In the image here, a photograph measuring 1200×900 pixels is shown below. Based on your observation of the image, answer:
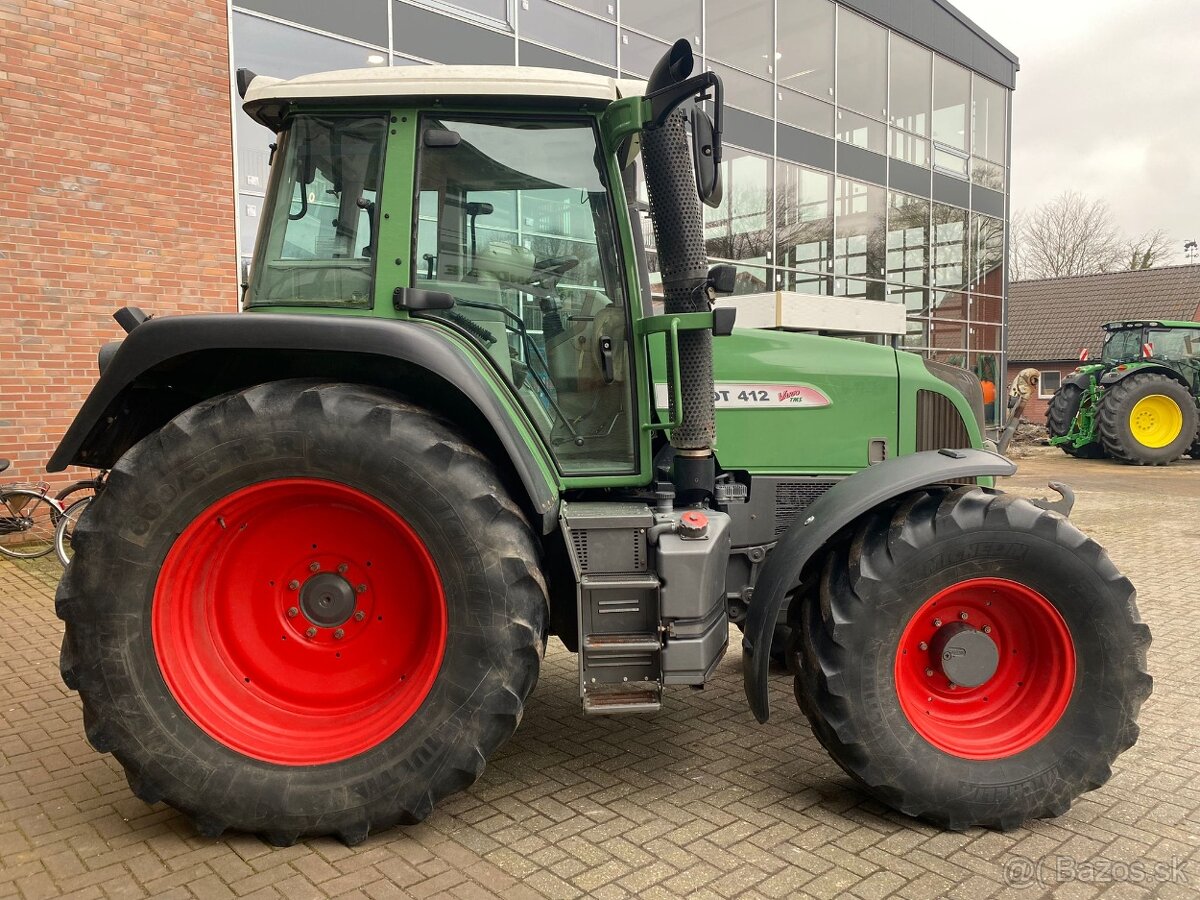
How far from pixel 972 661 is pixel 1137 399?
15059mm

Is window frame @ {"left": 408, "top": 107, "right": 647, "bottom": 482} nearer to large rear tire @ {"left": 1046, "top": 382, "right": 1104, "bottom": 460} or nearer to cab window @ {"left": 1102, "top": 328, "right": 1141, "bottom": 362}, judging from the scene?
large rear tire @ {"left": 1046, "top": 382, "right": 1104, "bottom": 460}

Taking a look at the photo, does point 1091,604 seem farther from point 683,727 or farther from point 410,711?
point 410,711

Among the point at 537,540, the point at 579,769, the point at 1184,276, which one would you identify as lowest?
the point at 579,769

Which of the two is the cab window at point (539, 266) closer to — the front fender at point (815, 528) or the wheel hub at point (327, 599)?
the front fender at point (815, 528)

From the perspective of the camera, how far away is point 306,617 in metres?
2.98

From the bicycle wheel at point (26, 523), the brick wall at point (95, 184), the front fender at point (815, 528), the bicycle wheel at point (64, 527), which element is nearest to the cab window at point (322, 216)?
the front fender at point (815, 528)

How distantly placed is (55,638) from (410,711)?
3361mm

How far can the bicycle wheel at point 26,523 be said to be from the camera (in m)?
6.98

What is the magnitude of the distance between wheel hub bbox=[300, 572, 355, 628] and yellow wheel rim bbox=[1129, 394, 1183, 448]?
16455mm

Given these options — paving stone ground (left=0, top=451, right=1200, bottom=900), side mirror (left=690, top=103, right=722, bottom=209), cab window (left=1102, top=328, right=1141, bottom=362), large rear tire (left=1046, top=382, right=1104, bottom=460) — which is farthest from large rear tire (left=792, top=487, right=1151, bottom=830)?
cab window (left=1102, top=328, right=1141, bottom=362)

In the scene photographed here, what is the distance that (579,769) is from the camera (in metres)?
3.30

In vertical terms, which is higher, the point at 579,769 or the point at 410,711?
the point at 410,711

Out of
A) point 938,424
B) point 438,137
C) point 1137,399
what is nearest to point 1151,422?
point 1137,399

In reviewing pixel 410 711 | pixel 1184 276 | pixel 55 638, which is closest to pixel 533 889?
pixel 410 711
